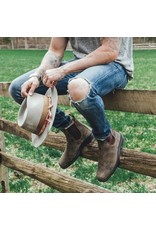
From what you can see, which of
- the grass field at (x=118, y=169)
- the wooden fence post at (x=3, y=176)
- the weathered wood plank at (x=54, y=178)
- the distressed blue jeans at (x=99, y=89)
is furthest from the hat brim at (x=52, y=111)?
the grass field at (x=118, y=169)

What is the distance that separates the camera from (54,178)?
3.05m

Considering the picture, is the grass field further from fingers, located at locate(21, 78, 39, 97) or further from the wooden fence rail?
fingers, located at locate(21, 78, 39, 97)

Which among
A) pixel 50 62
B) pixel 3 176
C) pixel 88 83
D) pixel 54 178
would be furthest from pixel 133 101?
pixel 3 176

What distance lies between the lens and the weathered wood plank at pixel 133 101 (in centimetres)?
251

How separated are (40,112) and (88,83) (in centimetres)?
40

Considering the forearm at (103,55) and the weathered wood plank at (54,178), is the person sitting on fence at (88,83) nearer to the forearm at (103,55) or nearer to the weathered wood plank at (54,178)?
the forearm at (103,55)

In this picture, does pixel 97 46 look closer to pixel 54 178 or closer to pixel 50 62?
pixel 50 62

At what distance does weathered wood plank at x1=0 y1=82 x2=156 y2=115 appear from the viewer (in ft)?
8.23

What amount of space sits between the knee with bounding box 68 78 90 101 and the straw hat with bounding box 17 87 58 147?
0.94 feet

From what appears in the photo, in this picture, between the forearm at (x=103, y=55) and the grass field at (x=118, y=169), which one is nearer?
the forearm at (x=103, y=55)

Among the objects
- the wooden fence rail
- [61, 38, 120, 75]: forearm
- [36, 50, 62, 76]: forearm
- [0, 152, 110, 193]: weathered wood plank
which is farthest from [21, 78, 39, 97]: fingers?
[0, 152, 110, 193]: weathered wood plank

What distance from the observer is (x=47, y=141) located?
327 centimetres

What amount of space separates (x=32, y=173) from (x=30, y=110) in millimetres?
869
